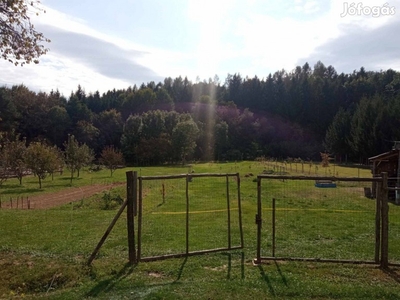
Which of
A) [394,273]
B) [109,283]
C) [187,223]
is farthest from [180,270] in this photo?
[394,273]

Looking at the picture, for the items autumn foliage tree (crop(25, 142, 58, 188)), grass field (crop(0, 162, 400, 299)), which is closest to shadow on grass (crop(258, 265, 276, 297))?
grass field (crop(0, 162, 400, 299))

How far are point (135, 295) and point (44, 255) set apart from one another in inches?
157

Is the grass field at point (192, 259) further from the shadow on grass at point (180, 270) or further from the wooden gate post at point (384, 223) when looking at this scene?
the wooden gate post at point (384, 223)

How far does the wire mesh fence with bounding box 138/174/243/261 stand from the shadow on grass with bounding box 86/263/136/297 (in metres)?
0.62

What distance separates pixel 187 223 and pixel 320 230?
5.95 m

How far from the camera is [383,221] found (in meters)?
8.50

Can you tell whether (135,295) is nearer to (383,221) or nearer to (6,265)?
(6,265)

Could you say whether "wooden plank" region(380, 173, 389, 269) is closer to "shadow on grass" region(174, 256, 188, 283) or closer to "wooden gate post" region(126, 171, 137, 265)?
"shadow on grass" region(174, 256, 188, 283)

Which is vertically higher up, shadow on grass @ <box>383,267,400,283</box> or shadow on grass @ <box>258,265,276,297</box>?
shadow on grass @ <box>258,265,276,297</box>

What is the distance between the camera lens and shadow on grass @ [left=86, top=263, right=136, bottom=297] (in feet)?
22.1

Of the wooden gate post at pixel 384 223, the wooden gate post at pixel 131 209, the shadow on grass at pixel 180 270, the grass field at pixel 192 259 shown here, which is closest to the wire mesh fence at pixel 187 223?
the grass field at pixel 192 259

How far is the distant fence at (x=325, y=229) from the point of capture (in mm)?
8555

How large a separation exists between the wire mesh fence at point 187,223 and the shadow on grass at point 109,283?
24.4 inches

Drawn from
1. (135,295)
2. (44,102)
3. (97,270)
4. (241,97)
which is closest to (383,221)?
(135,295)
